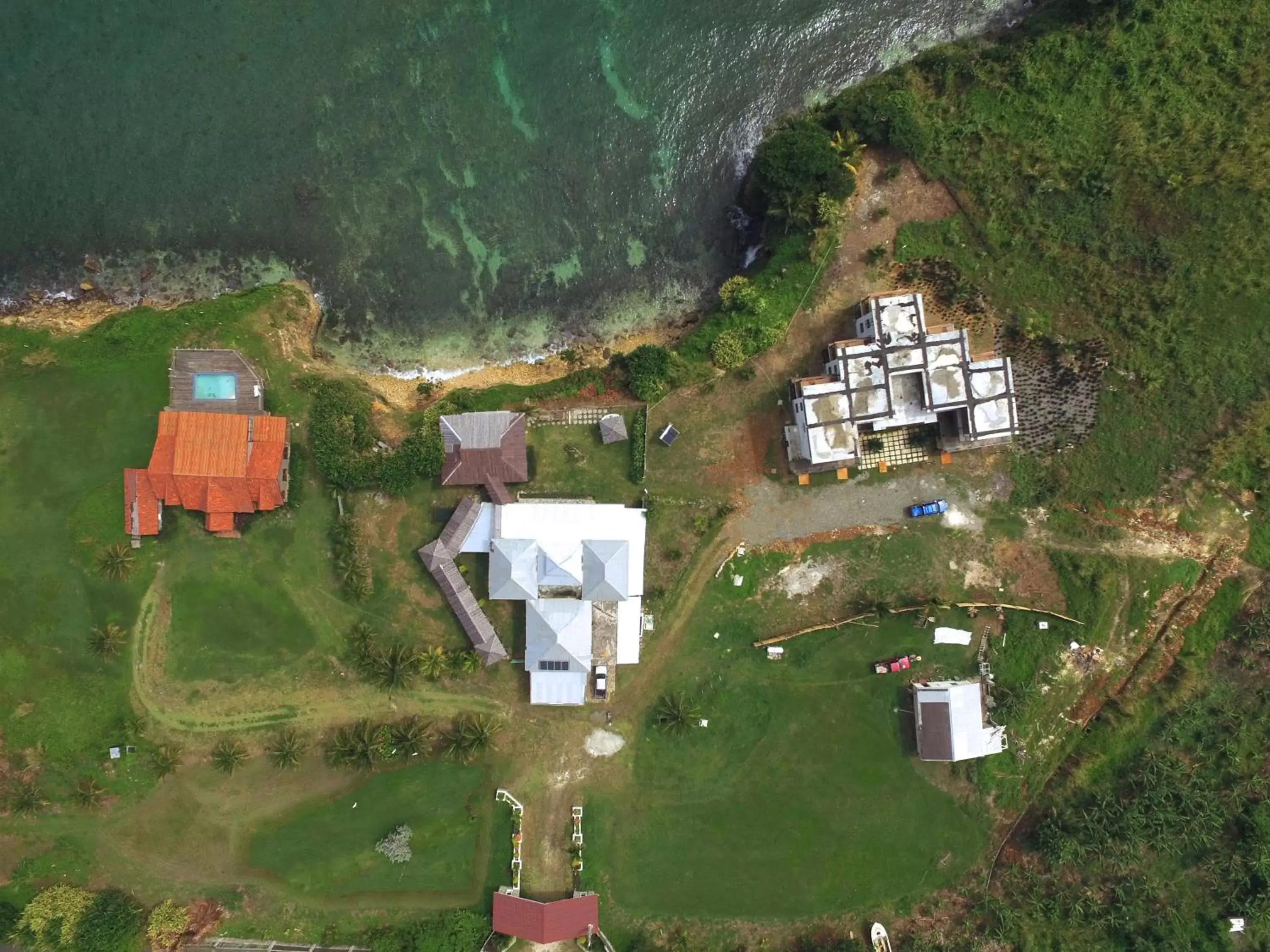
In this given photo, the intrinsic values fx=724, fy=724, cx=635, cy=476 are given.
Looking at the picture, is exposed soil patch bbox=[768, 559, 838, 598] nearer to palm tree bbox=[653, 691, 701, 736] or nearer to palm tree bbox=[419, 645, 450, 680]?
palm tree bbox=[653, 691, 701, 736]

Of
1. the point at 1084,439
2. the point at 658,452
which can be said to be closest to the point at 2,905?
the point at 658,452

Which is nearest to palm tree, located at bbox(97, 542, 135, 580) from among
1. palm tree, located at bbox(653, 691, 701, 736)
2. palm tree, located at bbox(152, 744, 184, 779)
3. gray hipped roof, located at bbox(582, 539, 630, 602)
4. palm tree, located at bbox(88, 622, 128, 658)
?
palm tree, located at bbox(88, 622, 128, 658)

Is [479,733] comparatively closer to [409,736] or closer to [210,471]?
[409,736]

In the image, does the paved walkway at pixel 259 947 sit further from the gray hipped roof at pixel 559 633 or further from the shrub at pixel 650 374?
the shrub at pixel 650 374

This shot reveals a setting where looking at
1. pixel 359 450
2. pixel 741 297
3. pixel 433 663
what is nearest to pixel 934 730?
pixel 741 297

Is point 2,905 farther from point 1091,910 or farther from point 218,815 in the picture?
point 1091,910
